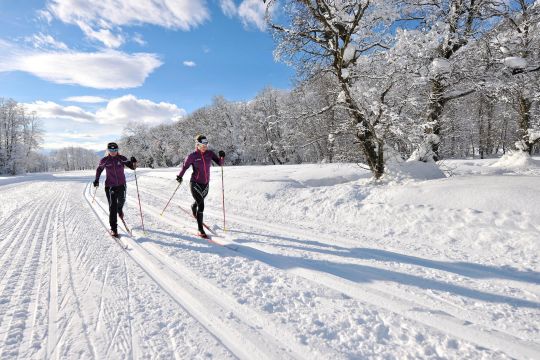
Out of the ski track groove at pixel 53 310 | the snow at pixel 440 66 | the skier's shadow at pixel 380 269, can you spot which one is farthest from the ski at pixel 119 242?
the snow at pixel 440 66

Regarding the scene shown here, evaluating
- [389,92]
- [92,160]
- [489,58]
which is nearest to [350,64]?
[389,92]

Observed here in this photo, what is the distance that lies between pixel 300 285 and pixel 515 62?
34.5 ft

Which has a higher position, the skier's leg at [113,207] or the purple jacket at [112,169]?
the purple jacket at [112,169]

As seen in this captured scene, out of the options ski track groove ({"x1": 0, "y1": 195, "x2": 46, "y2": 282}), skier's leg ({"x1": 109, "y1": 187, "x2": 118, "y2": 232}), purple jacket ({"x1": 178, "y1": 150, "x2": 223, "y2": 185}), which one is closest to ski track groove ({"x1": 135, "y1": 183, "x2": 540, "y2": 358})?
purple jacket ({"x1": 178, "y1": 150, "x2": 223, "y2": 185})

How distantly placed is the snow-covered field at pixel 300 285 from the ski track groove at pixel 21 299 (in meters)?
0.02

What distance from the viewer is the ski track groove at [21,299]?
2928 mm

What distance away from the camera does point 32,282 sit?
14.3ft

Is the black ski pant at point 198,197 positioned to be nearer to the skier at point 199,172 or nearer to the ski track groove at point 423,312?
the skier at point 199,172

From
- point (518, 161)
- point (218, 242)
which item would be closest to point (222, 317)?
point (218, 242)

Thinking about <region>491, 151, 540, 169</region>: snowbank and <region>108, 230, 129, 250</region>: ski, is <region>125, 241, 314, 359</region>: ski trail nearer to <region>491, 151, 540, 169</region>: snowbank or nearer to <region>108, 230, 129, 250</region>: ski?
<region>108, 230, 129, 250</region>: ski

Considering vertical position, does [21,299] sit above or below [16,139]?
below

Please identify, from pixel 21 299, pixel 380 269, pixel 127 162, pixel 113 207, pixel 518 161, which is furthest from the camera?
pixel 518 161

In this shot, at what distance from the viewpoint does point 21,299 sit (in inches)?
151

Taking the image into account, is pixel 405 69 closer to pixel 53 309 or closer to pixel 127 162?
pixel 127 162
